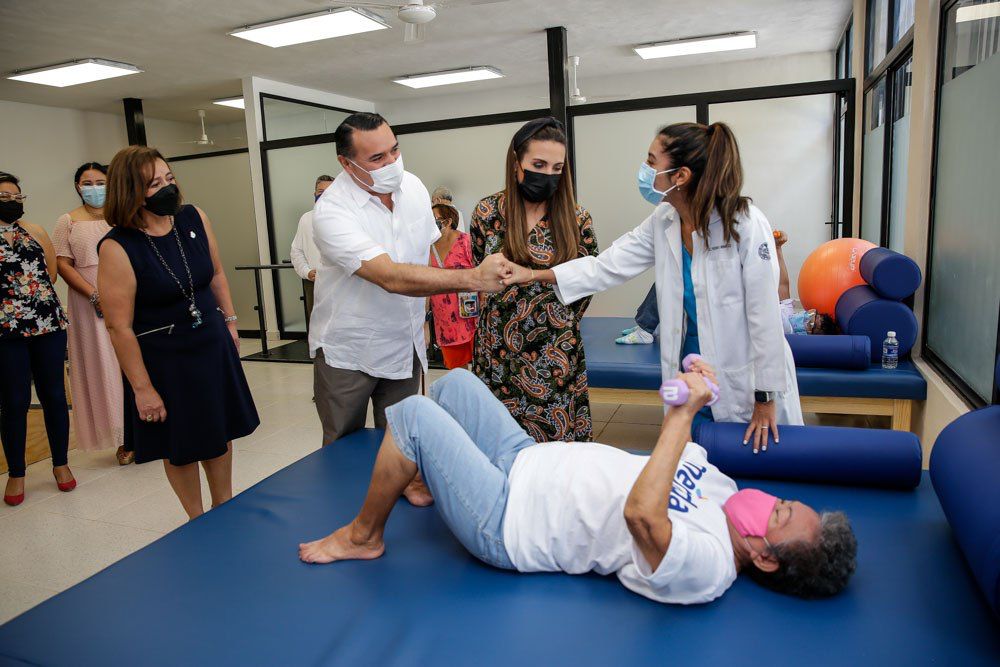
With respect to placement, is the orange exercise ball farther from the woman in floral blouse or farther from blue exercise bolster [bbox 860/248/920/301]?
the woman in floral blouse

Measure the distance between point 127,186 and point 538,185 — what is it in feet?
3.89

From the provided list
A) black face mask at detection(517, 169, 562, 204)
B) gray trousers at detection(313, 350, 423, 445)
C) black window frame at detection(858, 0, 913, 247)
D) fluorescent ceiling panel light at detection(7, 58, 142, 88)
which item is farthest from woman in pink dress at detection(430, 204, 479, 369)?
fluorescent ceiling panel light at detection(7, 58, 142, 88)

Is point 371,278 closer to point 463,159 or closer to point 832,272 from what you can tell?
point 832,272

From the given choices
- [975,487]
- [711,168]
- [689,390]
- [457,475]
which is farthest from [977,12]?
[457,475]

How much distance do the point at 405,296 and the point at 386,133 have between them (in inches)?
19.2

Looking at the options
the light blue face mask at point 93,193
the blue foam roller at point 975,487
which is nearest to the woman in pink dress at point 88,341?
the light blue face mask at point 93,193

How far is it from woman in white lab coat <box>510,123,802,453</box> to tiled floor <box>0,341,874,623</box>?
1680mm

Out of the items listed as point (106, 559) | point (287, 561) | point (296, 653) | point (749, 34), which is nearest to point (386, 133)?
point (287, 561)

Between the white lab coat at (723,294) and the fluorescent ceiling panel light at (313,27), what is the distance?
3749 millimetres

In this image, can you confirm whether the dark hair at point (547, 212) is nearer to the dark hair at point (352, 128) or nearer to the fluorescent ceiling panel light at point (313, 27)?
the dark hair at point (352, 128)

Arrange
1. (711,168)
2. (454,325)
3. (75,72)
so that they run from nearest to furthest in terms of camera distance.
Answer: (711,168)
(454,325)
(75,72)

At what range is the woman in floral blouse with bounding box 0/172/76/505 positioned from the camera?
291cm

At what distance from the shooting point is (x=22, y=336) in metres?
2.94

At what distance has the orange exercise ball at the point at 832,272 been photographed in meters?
3.42
